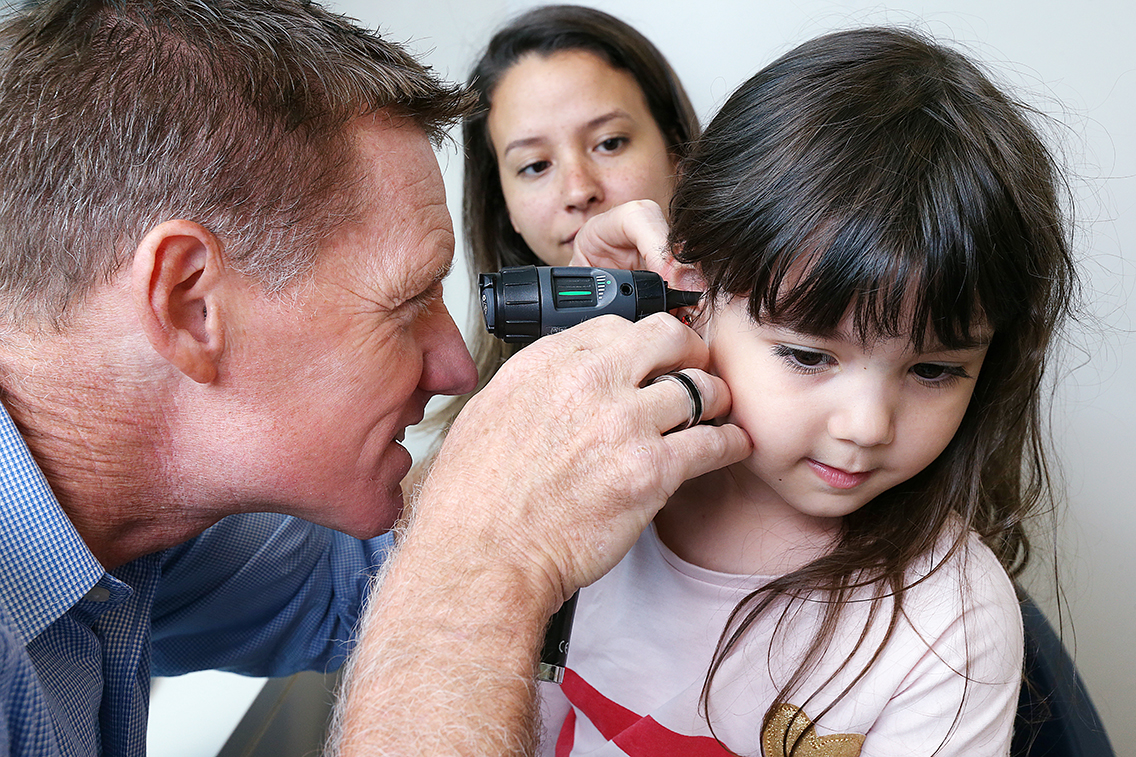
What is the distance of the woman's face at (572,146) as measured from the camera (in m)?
1.79

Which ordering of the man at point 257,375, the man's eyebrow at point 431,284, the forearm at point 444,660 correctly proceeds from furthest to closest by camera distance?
the man's eyebrow at point 431,284 < the man at point 257,375 < the forearm at point 444,660

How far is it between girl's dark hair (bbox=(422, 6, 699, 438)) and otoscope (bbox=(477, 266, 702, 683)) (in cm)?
82

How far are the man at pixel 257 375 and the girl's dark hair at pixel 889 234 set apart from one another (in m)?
0.16

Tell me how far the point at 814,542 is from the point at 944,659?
22 centimetres

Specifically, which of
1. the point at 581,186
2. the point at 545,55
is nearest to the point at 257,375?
the point at 581,186

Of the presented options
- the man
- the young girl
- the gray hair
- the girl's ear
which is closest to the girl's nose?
the young girl

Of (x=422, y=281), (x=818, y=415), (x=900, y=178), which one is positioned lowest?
(x=818, y=415)

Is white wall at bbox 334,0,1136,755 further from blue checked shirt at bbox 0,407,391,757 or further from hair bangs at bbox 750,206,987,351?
blue checked shirt at bbox 0,407,391,757

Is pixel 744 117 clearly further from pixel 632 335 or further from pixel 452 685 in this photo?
pixel 452 685

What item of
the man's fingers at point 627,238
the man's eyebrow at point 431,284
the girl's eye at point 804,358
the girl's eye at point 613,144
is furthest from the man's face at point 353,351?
the girl's eye at point 613,144

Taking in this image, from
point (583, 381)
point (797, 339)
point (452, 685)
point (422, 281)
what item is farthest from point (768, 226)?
point (452, 685)

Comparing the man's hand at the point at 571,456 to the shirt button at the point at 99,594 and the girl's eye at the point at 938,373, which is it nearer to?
the girl's eye at the point at 938,373

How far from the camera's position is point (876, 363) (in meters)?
0.92

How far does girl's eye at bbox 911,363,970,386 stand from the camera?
37.6 inches
